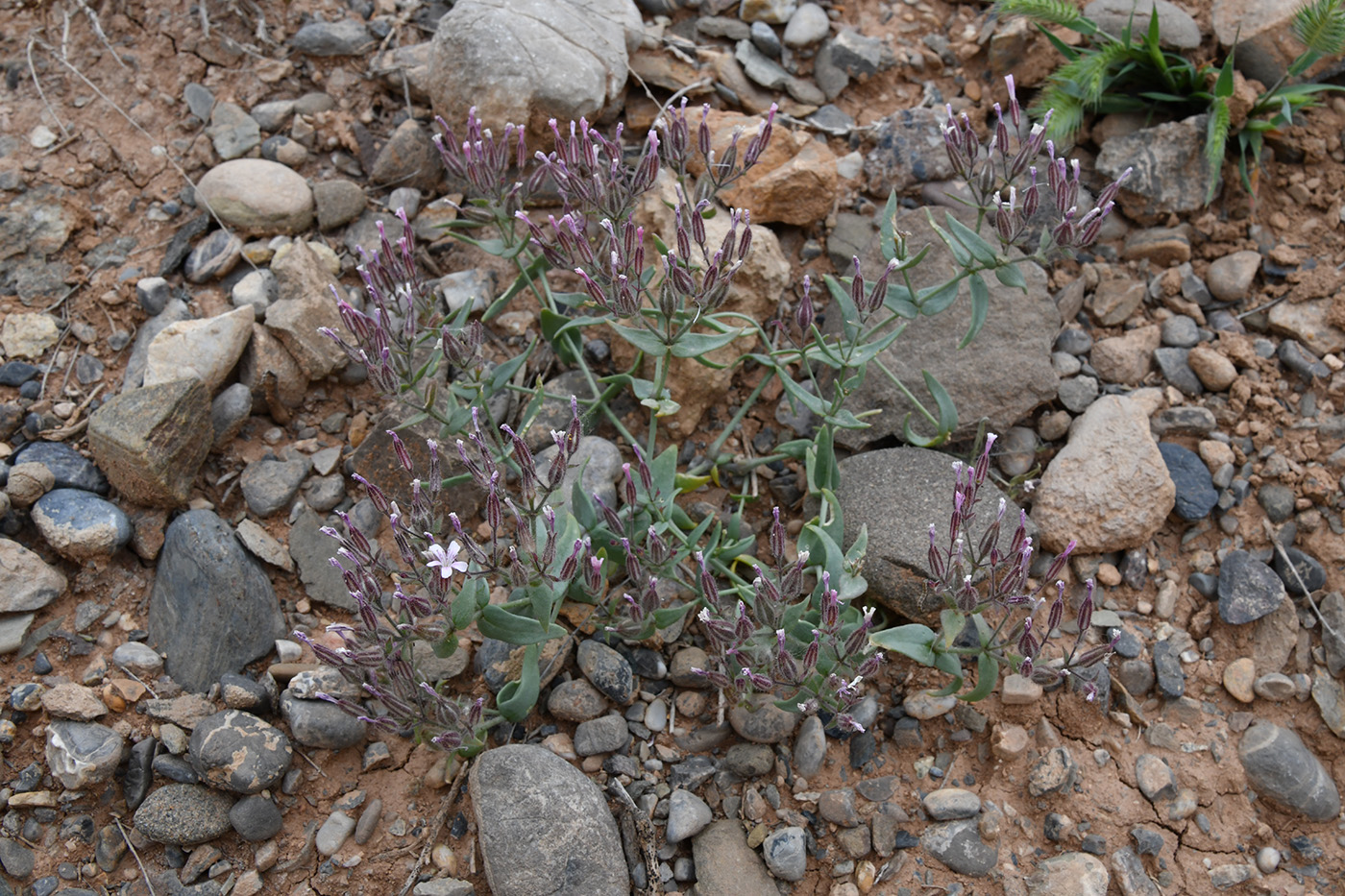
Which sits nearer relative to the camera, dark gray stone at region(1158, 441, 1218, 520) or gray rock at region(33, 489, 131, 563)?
gray rock at region(33, 489, 131, 563)

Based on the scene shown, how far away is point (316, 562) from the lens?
4285 mm

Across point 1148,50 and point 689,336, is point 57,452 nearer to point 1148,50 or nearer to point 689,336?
point 689,336

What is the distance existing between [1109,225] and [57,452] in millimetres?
5328

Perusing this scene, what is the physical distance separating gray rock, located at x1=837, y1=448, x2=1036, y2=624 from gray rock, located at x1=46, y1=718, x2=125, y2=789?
3.06 m

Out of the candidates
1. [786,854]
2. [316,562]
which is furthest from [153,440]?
[786,854]

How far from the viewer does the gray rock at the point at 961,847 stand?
369 cm

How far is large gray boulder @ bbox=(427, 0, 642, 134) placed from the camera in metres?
4.95

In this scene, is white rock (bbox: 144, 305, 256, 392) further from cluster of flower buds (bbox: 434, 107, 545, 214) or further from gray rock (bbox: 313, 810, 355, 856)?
gray rock (bbox: 313, 810, 355, 856)

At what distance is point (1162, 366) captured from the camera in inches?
191

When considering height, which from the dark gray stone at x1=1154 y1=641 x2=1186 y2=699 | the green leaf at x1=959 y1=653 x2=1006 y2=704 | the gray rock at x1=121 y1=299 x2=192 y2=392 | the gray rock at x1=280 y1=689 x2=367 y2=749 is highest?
the gray rock at x1=121 y1=299 x2=192 y2=392

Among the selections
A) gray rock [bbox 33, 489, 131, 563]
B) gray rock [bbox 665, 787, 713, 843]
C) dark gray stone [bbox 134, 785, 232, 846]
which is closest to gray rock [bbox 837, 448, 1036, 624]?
gray rock [bbox 665, 787, 713, 843]

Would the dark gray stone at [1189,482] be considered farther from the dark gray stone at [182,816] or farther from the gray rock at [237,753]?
the dark gray stone at [182,816]

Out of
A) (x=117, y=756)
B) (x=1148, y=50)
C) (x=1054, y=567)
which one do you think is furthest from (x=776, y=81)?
(x=117, y=756)

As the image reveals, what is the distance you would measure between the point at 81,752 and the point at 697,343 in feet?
9.27
